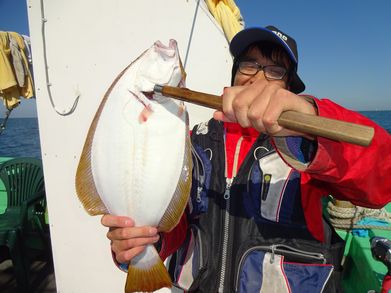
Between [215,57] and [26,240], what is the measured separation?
291cm

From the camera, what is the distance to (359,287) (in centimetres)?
218

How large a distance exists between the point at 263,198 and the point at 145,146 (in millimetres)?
674

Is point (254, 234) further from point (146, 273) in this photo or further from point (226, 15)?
point (226, 15)

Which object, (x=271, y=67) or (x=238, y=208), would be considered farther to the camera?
(x=271, y=67)

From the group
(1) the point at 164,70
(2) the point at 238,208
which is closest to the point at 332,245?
(2) the point at 238,208

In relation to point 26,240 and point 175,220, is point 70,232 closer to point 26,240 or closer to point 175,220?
point 26,240

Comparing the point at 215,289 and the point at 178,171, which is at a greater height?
the point at 178,171

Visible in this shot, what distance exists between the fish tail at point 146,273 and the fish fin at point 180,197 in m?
0.17

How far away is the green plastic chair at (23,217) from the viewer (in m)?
2.85

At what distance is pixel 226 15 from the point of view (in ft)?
8.37

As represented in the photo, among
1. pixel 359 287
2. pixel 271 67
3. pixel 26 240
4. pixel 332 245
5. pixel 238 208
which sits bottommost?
pixel 359 287

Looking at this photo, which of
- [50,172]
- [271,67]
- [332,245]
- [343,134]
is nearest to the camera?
[343,134]

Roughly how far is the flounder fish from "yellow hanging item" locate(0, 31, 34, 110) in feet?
8.35

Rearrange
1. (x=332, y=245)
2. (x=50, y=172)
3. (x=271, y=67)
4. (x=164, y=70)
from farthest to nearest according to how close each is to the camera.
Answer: (x=50, y=172), (x=271, y=67), (x=332, y=245), (x=164, y=70)
